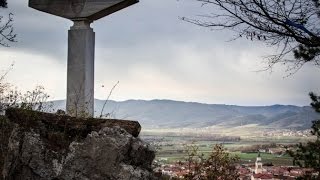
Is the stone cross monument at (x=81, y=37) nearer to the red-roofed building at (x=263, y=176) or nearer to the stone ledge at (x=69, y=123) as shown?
the stone ledge at (x=69, y=123)

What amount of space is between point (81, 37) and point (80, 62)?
1.51 feet

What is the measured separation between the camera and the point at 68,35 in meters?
9.35

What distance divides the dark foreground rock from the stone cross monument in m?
2.85

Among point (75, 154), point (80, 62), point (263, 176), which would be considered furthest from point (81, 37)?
point (263, 176)

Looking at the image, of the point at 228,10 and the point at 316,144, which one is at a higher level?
the point at 228,10

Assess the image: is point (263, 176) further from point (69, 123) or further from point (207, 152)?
point (69, 123)

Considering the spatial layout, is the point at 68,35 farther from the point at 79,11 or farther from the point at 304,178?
the point at 304,178

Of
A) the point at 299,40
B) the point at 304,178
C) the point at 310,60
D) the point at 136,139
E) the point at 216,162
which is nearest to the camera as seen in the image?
the point at 136,139

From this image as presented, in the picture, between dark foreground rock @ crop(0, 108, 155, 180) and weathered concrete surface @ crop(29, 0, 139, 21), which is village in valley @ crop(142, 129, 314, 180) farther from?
weathered concrete surface @ crop(29, 0, 139, 21)

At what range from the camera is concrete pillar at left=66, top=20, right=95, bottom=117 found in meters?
9.15

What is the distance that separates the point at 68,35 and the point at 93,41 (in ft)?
1.57

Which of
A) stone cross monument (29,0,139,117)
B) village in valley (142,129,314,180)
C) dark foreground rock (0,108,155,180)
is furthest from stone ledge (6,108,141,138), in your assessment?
stone cross monument (29,0,139,117)

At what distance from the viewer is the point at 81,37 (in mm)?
9211

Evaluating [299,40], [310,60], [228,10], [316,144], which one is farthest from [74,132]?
[316,144]
